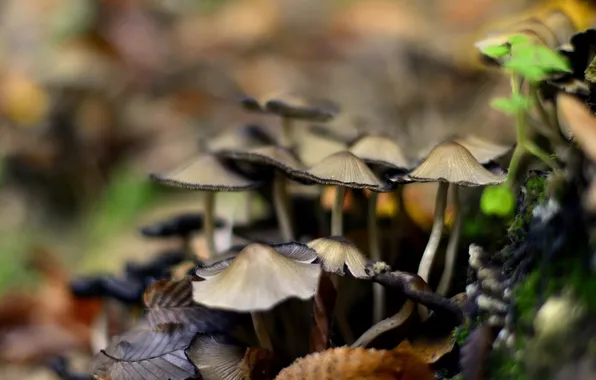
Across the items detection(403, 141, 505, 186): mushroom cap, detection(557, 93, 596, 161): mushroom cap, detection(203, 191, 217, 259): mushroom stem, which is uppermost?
detection(557, 93, 596, 161): mushroom cap

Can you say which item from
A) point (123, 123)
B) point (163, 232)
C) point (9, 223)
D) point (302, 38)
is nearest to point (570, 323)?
point (163, 232)

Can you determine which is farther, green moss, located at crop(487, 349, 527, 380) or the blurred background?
the blurred background

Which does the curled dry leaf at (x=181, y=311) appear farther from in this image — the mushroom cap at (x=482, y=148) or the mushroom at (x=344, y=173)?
the mushroom cap at (x=482, y=148)

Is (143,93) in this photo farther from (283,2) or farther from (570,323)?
(570,323)

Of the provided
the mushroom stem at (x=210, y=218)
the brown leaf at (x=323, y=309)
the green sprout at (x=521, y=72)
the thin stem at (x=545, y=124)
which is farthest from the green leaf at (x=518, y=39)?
the mushroom stem at (x=210, y=218)

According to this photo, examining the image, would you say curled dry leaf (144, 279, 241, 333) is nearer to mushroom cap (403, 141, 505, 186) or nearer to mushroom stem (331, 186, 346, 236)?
mushroom stem (331, 186, 346, 236)

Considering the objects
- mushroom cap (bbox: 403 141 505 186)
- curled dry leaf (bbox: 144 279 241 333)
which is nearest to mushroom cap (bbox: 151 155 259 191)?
curled dry leaf (bbox: 144 279 241 333)

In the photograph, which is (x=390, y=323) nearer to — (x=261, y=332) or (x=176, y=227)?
(x=261, y=332)

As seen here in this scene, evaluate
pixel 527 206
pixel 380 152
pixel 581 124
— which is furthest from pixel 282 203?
pixel 581 124
